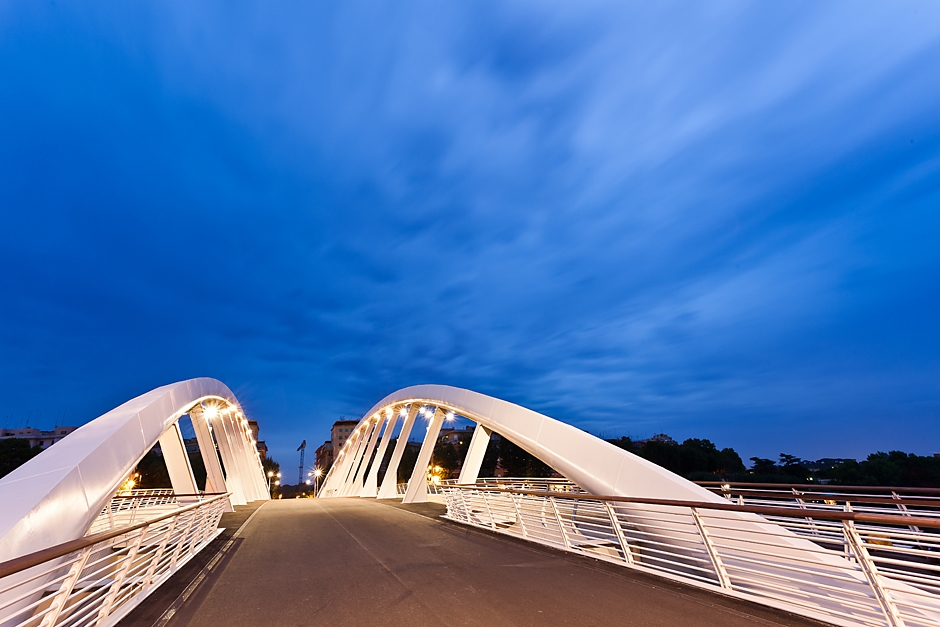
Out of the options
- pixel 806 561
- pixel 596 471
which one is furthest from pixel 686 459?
pixel 806 561

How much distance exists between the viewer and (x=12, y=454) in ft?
158

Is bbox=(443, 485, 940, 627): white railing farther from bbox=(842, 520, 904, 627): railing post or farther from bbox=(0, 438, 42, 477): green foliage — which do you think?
bbox=(0, 438, 42, 477): green foliage

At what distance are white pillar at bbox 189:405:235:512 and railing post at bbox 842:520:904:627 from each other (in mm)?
20186

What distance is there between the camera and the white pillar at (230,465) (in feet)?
83.9

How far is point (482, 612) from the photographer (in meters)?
5.21

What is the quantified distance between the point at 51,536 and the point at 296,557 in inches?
165

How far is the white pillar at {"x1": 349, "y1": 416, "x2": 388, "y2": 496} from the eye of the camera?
125 feet

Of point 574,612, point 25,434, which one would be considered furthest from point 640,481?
point 25,434

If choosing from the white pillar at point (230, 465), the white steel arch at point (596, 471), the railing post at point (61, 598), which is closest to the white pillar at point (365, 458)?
the white steel arch at point (596, 471)

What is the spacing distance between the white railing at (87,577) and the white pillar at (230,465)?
17.3m

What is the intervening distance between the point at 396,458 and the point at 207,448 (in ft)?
39.2

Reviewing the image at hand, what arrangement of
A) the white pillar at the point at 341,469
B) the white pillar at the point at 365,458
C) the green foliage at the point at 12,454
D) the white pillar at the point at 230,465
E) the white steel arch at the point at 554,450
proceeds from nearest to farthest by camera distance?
the white steel arch at the point at 554,450
the white pillar at the point at 230,465
the white pillar at the point at 365,458
the white pillar at the point at 341,469
the green foliage at the point at 12,454

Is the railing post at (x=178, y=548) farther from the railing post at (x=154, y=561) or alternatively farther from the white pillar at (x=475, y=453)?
the white pillar at (x=475, y=453)

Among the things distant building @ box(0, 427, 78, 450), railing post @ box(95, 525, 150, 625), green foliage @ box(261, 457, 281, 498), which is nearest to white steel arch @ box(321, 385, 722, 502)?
railing post @ box(95, 525, 150, 625)
